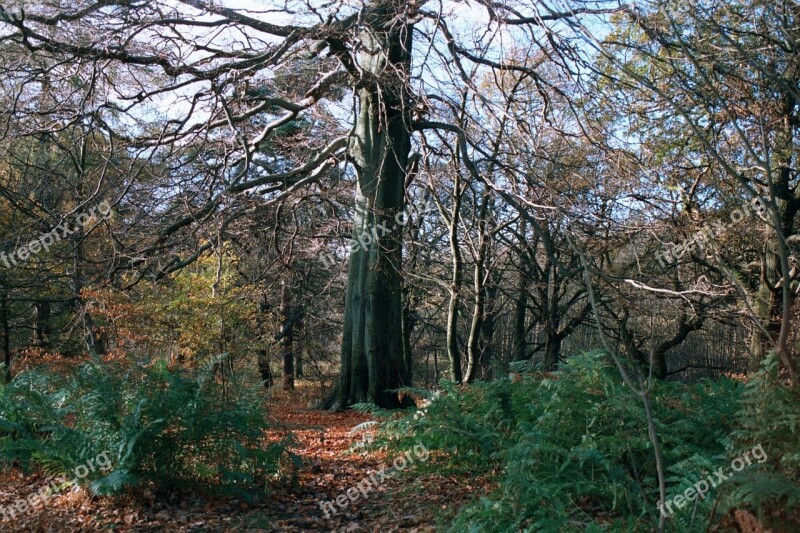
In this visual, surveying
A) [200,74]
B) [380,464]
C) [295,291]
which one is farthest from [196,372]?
[295,291]

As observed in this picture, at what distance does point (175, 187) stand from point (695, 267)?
1179 centimetres

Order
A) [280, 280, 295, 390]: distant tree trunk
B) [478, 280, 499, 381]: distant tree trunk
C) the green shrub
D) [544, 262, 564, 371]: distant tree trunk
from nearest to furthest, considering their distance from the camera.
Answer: the green shrub → [544, 262, 564, 371]: distant tree trunk → [478, 280, 499, 381]: distant tree trunk → [280, 280, 295, 390]: distant tree trunk

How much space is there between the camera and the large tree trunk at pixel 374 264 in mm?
11633

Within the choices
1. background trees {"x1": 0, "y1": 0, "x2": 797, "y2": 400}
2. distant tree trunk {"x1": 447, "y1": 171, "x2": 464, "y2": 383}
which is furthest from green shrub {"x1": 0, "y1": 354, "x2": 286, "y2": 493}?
distant tree trunk {"x1": 447, "y1": 171, "x2": 464, "y2": 383}

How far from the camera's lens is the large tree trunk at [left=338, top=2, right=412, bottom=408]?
11.6m

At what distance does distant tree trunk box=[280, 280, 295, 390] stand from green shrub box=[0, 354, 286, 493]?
1238cm

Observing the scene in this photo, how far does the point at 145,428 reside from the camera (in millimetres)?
5227

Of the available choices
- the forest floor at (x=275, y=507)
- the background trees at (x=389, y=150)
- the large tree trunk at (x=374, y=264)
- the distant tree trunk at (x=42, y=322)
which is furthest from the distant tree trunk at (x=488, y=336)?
the forest floor at (x=275, y=507)

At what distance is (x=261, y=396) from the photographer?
6316 mm

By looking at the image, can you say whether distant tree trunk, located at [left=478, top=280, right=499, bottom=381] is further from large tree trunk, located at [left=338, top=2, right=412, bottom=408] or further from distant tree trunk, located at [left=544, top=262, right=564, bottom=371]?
large tree trunk, located at [left=338, top=2, right=412, bottom=408]

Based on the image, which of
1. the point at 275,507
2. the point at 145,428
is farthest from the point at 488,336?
the point at 145,428

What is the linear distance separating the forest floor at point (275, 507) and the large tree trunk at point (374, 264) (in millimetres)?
4989

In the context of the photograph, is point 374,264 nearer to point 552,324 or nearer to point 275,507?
point 275,507

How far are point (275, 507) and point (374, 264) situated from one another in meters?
6.16
